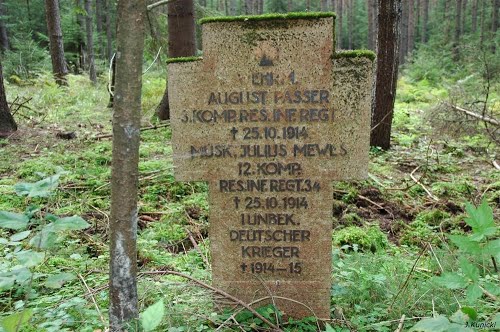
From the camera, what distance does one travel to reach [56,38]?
11.7 meters

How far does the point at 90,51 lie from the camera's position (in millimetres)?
16969

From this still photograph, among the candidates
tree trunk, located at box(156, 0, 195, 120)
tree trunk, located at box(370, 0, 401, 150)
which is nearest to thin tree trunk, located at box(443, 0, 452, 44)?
tree trunk, located at box(370, 0, 401, 150)

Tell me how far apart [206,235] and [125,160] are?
229cm

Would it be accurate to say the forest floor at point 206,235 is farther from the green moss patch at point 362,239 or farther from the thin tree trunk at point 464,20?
the thin tree trunk at point 464,20

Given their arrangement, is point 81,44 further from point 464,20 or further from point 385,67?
point 464,20

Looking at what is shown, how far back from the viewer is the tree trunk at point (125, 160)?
1.95 meters

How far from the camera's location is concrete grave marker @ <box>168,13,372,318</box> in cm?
270

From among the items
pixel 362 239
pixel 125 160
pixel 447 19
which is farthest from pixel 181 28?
pixel 447 19

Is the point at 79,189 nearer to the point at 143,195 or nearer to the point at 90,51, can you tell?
the point at 143,195

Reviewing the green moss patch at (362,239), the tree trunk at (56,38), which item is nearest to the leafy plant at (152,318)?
the green moss patch at (362,239)

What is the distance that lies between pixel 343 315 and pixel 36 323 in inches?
69.7

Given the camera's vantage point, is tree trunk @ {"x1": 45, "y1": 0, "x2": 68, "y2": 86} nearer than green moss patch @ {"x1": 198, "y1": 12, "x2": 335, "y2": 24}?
No

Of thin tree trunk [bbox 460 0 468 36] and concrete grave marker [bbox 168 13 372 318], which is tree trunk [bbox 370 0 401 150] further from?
thin tree trunk [bbox 460 0 468 36]

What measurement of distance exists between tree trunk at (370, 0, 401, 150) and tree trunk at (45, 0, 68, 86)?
→ 27.3ft
